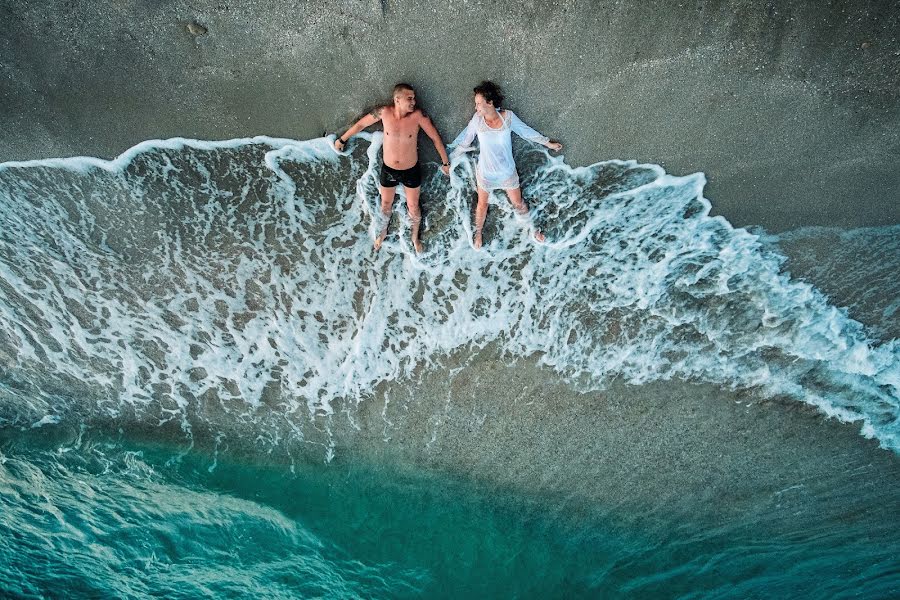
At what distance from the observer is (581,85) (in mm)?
3152

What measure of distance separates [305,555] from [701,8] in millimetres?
4837

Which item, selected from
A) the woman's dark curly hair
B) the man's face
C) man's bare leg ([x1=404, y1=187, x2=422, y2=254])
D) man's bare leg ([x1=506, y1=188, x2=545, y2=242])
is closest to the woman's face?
the woman's dark curly hair

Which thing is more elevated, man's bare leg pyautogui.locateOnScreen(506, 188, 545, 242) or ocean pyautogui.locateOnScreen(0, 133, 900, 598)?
man's bare leg pyautogui.locateOnScreen(506, 188, 545, 242)

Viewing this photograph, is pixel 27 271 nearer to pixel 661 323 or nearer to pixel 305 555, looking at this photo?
pixel 305 555

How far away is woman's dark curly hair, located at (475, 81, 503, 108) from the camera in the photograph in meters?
3.00

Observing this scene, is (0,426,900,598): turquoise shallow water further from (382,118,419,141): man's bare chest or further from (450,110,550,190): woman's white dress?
(382,118,419,141): man's bare chest

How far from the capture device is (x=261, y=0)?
3064mm

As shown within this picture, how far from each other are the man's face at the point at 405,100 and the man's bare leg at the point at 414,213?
0.53m

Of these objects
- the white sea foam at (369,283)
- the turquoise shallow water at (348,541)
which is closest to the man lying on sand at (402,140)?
the white sea foam at (369,283)

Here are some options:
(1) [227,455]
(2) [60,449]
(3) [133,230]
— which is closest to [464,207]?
(3) [133,230]

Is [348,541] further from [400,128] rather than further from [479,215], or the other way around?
[400,128]

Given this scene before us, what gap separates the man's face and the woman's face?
1.32 feet

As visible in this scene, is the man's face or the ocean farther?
the ocean

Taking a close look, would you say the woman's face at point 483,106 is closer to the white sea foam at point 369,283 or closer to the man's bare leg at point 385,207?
the white sea foam at point 369,283
